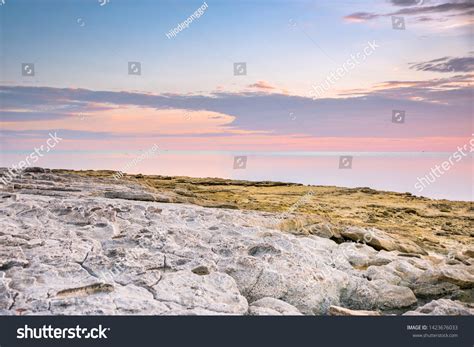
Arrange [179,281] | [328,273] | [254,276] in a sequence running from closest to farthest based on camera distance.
→ [179,281], [254,276], [328,273]

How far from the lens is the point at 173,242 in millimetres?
7016

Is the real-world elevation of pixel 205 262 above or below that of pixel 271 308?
above

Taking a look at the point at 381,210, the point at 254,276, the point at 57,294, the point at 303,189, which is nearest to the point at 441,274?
the point at 254,276

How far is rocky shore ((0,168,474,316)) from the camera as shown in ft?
17.8

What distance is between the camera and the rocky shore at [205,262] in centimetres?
A: 542

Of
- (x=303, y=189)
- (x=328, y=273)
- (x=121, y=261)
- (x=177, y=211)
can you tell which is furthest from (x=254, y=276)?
(x=303, y=189)

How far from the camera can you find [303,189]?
1647 centimetres

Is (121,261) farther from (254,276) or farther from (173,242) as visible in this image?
(254,276)

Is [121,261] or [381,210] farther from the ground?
[121,261]

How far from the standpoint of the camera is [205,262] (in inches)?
249

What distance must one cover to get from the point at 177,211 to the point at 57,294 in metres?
3.97

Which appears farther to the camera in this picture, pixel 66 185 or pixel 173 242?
pixel 66 185

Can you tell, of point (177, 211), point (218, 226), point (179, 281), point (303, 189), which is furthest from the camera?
point (303, 189)

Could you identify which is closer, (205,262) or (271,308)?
(271,308)
